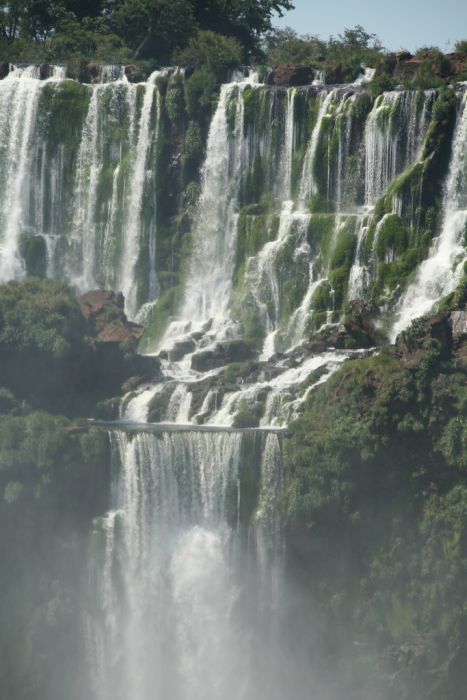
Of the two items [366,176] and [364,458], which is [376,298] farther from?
[364,458]

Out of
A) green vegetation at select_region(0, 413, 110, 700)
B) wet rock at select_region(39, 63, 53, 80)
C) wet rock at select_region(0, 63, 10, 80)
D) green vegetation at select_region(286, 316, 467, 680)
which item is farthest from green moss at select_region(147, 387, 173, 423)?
wet rock at select_region(0, 63, 10, 80)

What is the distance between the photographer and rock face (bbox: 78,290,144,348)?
7106 cm

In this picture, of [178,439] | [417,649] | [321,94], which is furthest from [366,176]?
[417,649]

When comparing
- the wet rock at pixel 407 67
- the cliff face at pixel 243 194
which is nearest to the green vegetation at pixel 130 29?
the cliff face at pixel 243 194

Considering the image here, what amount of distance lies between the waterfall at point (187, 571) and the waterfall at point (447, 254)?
12493 mm

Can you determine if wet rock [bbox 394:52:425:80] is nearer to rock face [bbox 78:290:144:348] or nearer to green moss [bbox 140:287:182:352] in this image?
green moss [bbox 140:287:182:352]

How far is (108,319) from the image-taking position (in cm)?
7344

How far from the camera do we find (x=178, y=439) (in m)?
61.3

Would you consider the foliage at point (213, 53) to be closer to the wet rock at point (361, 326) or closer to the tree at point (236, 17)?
the tree at point (236, 17)

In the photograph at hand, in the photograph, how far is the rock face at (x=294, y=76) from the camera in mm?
82500

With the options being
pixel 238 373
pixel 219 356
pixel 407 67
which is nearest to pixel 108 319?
pixel 219 356

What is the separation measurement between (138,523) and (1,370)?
920cm

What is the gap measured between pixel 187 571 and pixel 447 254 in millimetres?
18680

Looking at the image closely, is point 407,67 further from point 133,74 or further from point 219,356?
point 219,356
